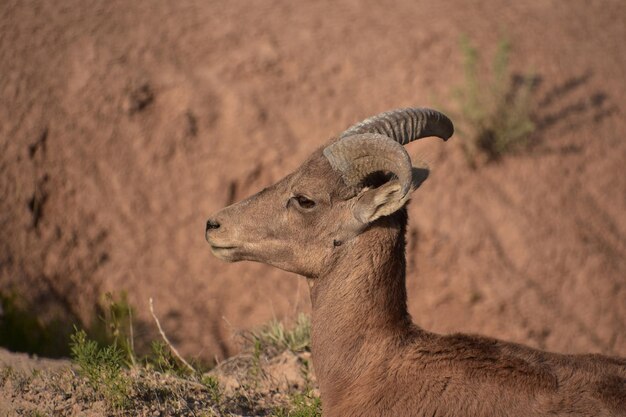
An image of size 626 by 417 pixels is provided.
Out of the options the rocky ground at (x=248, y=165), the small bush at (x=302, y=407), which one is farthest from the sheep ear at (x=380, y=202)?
the rocky ground at (x=248, y=165)

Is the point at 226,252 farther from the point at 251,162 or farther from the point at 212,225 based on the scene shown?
the point at 251,162

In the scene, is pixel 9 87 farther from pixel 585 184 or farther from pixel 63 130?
pixel 585 184

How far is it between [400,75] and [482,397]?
8.17 metres

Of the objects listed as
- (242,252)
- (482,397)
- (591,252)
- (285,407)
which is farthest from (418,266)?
(482,397)

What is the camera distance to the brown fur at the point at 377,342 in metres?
4.62

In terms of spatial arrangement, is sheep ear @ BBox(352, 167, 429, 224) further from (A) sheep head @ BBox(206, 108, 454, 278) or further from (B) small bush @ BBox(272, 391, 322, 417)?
(B) small bush @ BBox(272, 391, 322, 417)

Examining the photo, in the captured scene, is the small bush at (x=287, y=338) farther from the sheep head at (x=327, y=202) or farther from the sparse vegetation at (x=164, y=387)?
the sheep head at (x=327, y=202)

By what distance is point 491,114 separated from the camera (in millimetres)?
11859

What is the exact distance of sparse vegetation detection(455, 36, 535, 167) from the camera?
11698 millimetres

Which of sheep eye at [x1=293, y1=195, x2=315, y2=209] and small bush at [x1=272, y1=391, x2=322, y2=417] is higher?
sheep eye at [x1=293, y1=195, x2=315, y2=209]

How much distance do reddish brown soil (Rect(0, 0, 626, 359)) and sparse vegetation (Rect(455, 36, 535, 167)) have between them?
0.20 metres

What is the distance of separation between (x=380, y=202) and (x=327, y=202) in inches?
20.3

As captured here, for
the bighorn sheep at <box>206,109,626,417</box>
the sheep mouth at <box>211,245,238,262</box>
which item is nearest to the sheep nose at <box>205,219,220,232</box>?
the bighorn sheep at <box>206,109,626,417</box>

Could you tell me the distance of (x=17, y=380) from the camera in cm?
613
